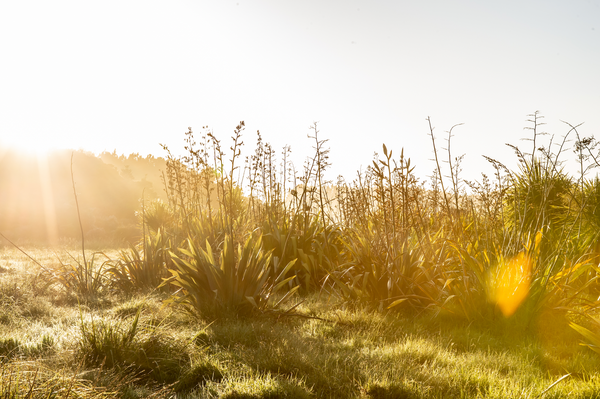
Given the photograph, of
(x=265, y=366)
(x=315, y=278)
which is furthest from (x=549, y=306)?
(x=315, y=278)

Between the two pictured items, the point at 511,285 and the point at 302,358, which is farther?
the point at 511,285

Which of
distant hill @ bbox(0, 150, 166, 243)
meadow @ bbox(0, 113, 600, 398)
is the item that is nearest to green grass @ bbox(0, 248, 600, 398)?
meadow @ bbox(0, 113, 600, 398)

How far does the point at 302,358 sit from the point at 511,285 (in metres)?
2.09

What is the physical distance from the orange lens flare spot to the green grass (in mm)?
168

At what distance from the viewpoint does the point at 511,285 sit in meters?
3.50

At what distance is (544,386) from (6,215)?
23392mm

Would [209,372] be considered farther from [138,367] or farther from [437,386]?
[437,386]

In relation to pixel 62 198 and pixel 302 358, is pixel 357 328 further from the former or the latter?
pixel 62 198

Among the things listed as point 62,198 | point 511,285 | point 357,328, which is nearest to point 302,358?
point 357,328

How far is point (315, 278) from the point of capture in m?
5.82

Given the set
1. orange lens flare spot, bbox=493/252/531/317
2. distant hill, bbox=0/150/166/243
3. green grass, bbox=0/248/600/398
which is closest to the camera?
green grass, bbox=0/248/600/398

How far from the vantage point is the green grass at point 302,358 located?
2377 millimetres

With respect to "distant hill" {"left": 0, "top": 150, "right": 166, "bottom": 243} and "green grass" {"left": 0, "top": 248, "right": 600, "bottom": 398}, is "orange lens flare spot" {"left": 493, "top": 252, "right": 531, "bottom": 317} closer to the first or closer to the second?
"green grass" {"left": 0, "top": 248, "right": 600, "bottom": 398}

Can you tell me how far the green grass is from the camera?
2.38m
